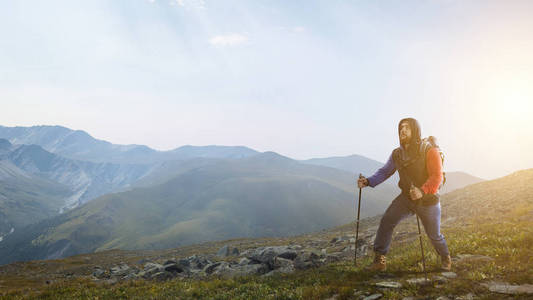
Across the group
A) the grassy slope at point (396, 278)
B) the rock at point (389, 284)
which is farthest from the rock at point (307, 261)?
the rock at point (389, 284)

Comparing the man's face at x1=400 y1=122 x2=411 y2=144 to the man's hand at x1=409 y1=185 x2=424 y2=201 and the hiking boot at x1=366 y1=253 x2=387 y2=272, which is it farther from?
the hiking boot at x1=366 y1=253 x2=387 y2=272

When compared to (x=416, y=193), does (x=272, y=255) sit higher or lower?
lower

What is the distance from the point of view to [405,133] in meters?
8.98

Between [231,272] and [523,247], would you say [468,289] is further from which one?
[231,272]

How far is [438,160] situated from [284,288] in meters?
6.54

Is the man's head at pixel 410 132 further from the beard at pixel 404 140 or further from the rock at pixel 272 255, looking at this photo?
the rock at pixel 272 255

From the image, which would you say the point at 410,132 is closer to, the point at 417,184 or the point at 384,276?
the point at 417,184

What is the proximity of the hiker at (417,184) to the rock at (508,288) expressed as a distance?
1.66m

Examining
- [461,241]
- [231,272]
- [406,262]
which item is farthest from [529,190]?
[231,272]

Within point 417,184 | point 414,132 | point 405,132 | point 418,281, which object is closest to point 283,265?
point 418,281

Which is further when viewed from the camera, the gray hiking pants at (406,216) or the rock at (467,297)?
the gray hiking pants at (406,216)

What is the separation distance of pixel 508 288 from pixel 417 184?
126 inches

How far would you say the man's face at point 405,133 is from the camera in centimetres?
895

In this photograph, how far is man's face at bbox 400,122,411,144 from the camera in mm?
8953
